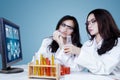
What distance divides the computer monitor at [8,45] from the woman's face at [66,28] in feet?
1.87

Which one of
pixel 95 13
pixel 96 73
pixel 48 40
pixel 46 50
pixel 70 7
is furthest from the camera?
pixel 70 7

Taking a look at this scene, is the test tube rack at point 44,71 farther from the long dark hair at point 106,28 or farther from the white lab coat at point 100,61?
the long dark hair at point 106,28

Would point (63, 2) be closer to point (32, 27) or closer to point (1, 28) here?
point (32, 27)

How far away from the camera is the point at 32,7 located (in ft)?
12.7

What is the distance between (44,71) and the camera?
1592 millimetres

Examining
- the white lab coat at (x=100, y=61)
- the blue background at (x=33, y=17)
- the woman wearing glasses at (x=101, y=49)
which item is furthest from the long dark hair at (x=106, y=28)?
the blue background at (x=33, y=17)

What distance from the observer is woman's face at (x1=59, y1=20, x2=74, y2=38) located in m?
2.48

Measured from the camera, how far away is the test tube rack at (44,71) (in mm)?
1546

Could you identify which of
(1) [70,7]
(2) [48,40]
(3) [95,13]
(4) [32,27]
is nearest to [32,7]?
(4) [32,27]

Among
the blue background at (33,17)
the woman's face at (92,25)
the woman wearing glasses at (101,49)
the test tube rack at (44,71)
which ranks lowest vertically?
the test tube rack at (44,71)

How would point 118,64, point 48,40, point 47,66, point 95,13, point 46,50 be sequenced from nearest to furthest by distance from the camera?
point 47,66 < point 118,64 < point 95,13 < point 46,50 < point 48,40

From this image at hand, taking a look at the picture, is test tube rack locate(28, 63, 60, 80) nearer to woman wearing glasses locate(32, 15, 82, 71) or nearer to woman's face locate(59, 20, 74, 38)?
woman wearing glasses locate(32, 15, 82, 71)

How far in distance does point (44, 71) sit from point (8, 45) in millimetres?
388

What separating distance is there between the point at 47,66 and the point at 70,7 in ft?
7.77
